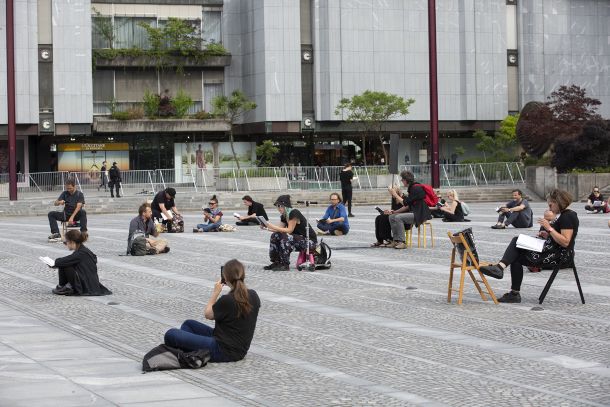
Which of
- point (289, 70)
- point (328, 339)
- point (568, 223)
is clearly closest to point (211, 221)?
point (568, 223)

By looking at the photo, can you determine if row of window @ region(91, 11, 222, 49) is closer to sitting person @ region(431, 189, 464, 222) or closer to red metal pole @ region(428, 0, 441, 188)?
red metal pole @ region(428, 0, 441, 188)

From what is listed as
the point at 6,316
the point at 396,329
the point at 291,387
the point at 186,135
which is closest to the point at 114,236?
the point at 6,316

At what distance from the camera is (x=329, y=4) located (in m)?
68.3

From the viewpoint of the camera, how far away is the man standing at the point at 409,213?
22953 mm

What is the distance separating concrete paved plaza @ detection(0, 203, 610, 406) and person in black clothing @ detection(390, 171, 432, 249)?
205 centimetres

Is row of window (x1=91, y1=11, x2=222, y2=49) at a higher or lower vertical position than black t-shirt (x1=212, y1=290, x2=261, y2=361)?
higher

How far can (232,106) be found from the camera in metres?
65.1

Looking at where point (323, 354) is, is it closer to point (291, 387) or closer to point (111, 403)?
point (291, 387)

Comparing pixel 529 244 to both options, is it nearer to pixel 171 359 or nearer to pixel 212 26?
pixel 171 359

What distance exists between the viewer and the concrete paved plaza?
29.7 ft

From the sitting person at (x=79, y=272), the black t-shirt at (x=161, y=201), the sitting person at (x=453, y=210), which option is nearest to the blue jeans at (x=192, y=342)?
the sitting person at (x=79, y=272)

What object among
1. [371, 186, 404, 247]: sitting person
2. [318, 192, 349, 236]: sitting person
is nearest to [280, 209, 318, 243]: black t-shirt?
[371, 186, 404, 247]: sitting person

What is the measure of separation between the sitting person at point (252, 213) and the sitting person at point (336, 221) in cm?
359

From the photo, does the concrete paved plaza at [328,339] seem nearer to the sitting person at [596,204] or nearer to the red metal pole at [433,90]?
the sitting person at [596,204]
